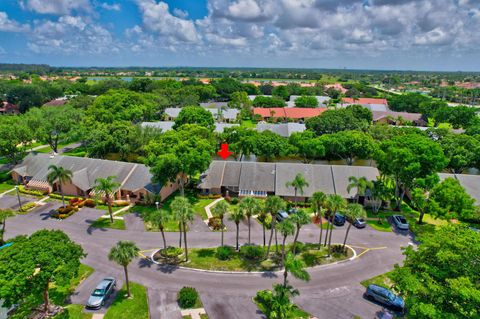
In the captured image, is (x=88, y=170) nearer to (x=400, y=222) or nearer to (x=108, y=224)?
(x=108, y=224)

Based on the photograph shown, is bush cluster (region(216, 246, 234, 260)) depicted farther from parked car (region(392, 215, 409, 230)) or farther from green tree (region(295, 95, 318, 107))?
green tree (region(295, 95, 318, 107))

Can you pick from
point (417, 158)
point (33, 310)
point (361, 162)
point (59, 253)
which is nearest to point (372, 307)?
point (417, 158)

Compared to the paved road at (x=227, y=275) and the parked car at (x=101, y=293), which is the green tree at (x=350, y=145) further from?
the parked car at (x=101, y=293)

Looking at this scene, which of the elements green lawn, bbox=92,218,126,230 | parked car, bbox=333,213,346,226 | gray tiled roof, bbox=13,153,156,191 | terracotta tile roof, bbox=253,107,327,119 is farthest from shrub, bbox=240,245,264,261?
terracotta tile roof, bbox=253,107,327,119

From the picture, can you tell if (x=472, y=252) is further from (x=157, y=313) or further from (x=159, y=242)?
(x=159, y=242)

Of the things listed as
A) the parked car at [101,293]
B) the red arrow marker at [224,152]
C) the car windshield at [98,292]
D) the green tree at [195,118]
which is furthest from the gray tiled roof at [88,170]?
the green tree at [195,118]

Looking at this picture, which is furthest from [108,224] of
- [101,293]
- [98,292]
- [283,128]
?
[283,128]
